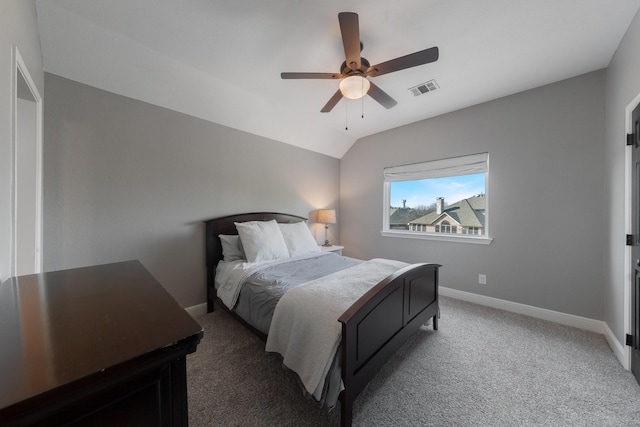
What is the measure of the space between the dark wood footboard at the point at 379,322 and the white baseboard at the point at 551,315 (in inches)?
A: 45.0

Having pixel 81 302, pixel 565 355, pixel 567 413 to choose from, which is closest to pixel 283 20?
pixel 81 302

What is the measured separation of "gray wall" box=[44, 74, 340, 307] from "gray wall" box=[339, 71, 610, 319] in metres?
2.78

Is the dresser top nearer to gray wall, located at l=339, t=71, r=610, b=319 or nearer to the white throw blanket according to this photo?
the white throw blanket

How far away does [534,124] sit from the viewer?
2.59 metres

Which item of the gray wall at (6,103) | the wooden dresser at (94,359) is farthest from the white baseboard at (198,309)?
the wooden dresser at (94,359)

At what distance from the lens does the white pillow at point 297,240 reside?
2955 mm

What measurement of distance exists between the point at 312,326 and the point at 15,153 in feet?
6.29

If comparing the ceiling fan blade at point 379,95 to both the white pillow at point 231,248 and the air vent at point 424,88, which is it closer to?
the air vent at point 424,88

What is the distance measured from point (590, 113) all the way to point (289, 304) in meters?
3.44

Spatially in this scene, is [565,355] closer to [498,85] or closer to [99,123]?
[498,85]

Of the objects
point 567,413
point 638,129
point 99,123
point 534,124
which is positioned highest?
point 534,124

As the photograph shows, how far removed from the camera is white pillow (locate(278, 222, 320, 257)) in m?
2.96

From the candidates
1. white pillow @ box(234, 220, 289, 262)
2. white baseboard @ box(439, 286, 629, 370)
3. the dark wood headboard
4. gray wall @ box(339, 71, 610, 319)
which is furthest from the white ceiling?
white baseboard @ box(439, 286, 629, 370)

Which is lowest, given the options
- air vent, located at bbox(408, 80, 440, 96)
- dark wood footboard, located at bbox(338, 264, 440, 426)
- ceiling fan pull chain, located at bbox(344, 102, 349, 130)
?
dark wood footboard, located at bbox(338, 264, 440, 426)
